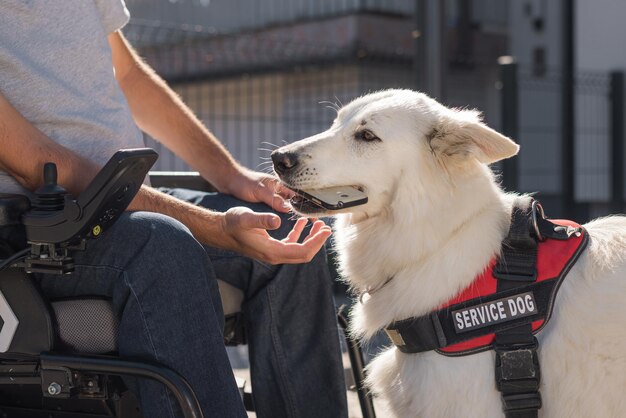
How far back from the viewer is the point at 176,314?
185 cm

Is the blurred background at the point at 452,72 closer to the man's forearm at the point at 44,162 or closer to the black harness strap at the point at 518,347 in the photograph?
the black harness strap at the point at 518,347

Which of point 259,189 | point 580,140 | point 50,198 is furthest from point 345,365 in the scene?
point 580,140

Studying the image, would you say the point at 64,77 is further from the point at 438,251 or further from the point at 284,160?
the point at 438,251

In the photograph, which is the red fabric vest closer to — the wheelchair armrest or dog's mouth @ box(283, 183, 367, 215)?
dog's mouth @ box(283, 183, 367, 215)

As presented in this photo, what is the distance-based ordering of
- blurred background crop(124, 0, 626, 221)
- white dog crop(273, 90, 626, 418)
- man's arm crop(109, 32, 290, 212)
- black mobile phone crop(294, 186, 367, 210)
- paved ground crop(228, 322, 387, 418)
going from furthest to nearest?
blurred background crop(124, 0, 626, 221)
paved ground crop(228, 322, 387, 418)
man's arm crop(109, 32, 290, 212)
black mobile phone crop(294, 186, 367, 210)
white dog crop(273, 90, 626, 418)

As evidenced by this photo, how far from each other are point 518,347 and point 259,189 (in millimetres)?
925

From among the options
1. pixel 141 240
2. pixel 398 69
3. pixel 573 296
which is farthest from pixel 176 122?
pixel 398 69

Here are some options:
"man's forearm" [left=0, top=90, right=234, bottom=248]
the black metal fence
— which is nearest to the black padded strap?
"man's forearm" [left=0, top=90, right=234, bottom=248]

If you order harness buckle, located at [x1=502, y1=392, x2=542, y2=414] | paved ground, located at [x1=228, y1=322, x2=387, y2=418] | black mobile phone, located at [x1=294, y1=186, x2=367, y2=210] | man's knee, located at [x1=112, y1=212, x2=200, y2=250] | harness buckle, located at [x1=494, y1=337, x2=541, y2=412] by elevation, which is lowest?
paved ground, located at [x1=228, y1=322, x2=387, y2=418]

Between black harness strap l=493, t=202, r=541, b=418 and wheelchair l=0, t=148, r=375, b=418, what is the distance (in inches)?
31.4

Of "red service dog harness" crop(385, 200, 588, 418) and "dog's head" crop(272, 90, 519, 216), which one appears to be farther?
"dog's head" crop(272, 90, 519, 216)

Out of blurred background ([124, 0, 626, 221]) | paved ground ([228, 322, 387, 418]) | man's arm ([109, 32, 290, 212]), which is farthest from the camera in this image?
blurred background ([124, 0, 626, 221])

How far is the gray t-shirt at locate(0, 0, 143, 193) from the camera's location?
85.2 inches

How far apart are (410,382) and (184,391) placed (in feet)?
2.35
